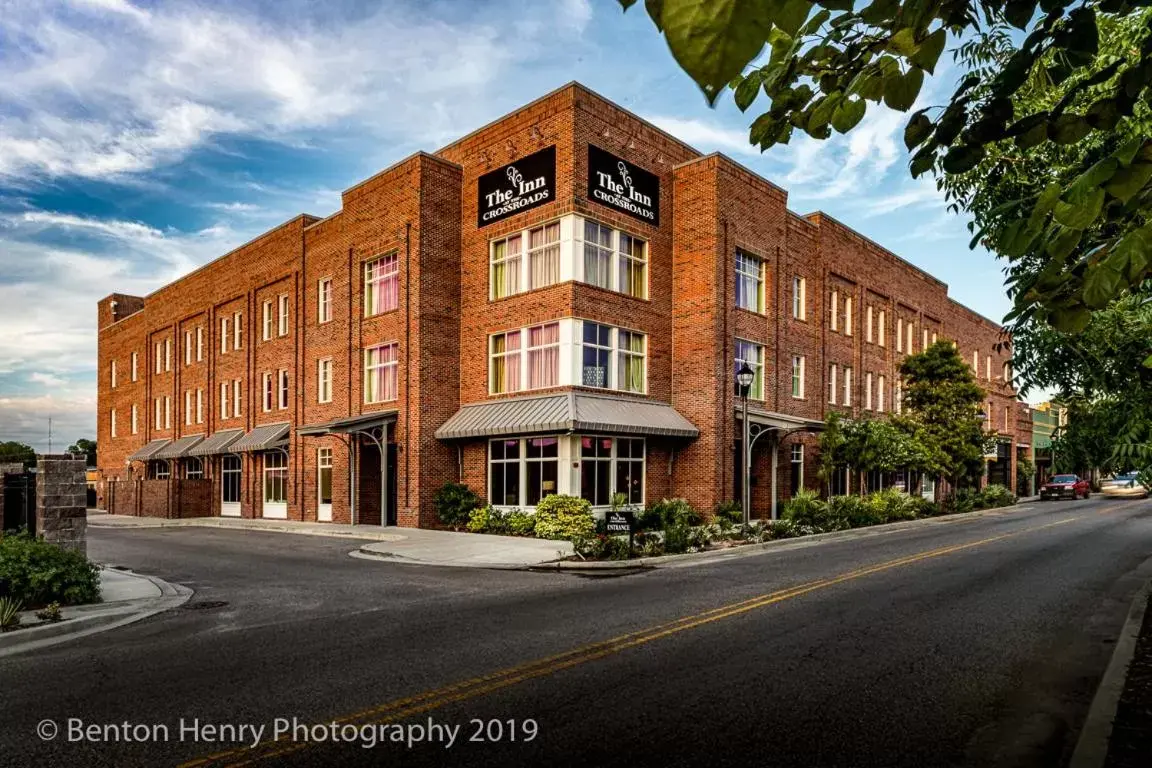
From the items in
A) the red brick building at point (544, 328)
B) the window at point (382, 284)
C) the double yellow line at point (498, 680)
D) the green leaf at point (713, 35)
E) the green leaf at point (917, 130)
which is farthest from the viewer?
the window at point (382, 284)

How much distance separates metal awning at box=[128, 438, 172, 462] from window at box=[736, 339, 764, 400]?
33.3m

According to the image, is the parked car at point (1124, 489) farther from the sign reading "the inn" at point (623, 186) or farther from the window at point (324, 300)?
the window at point (324, 300)

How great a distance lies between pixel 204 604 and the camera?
12422 millimetres

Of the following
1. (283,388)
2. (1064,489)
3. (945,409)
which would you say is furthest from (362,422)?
(1064,489)

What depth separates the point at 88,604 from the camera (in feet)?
38.5

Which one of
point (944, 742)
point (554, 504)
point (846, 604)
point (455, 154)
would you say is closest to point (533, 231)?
point (455, 154)

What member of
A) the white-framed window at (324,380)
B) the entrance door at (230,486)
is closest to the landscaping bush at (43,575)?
the white-framed window at (324,380)

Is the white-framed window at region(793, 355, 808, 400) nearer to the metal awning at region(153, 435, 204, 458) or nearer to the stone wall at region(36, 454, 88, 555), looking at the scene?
the stone wall at region(36, 454, 88, 555)

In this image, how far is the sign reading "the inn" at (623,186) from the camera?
26266mm

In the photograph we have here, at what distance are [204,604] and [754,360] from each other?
23109mm

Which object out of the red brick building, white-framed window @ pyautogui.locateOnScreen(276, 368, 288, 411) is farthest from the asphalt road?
white-framed window @ pyautogui.locateOnScreen(276, 368, 288, 411)

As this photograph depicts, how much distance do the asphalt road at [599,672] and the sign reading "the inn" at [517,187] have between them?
15.2 m

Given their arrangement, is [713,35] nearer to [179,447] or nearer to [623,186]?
[623,186]

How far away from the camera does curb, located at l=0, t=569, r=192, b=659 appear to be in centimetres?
945
